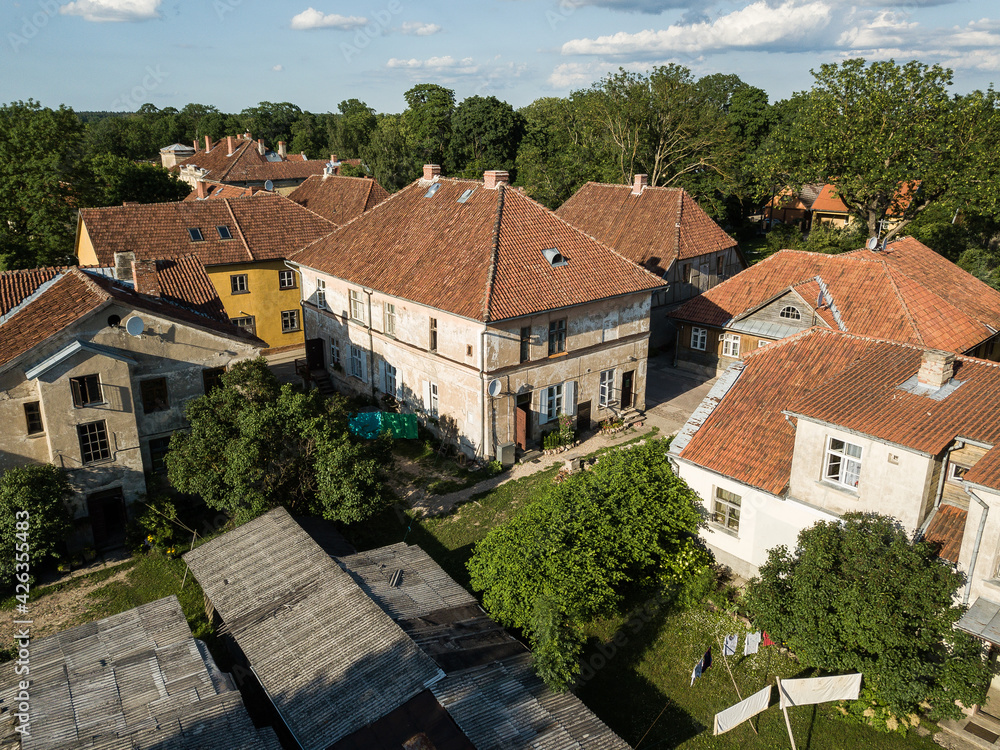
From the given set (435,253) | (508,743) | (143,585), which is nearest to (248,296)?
(435,253)

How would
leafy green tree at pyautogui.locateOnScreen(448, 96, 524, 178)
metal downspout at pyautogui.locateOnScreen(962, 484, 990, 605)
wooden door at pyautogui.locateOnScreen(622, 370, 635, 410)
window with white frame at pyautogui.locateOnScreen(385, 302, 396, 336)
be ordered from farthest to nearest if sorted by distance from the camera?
leafy green tree at pyautogui.locateOnScreen(448, 96, 524, 178) → wooden door at pyautogui.locateOnScreen(622, 370, 635, 410) → window with white frame at pyautogui.locateOnScreen(385, 302, 396, 336) → metal downspout at pyautogui.locateOnScreen(962, 484, 990, 605)

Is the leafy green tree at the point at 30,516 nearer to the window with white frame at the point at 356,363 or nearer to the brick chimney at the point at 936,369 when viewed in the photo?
the window with white frame at the point at 356,363

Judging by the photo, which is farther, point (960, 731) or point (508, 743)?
point (960, 731)

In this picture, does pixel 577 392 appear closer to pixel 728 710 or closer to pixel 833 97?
pixel 728 710

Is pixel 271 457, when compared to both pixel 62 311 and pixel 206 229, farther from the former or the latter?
pixel 206 229

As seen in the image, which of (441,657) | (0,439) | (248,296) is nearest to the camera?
(441,657)

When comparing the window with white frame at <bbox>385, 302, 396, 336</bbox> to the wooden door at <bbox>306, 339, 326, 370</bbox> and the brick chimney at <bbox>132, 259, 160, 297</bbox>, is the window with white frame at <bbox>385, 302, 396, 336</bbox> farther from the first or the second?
the brick chimney at <bbox>132, 259, 160, 297</bbox>

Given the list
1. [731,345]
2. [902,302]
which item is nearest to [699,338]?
[731,345]

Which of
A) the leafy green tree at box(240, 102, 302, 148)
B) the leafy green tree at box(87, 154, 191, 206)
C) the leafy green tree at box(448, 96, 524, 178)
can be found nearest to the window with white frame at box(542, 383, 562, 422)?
the leafy green tree at box(87, 154, 191, 206)
